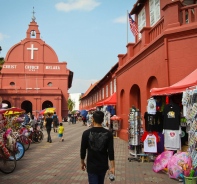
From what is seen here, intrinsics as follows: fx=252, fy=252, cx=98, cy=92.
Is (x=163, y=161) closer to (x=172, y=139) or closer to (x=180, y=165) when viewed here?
(x=172, y=139)

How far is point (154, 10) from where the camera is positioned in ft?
40.4

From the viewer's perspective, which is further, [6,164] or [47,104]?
[47,104]

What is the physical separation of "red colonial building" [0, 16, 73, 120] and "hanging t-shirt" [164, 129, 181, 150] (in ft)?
102

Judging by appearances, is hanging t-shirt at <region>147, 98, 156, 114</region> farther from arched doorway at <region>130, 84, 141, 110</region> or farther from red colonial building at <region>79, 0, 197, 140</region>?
arched doorway at <region>130, 84, 141, 110</region>

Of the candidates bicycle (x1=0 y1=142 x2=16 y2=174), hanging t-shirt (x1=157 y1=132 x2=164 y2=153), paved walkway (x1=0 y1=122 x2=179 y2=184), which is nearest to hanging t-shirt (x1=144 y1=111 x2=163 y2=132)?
hanging t-shirt (x1=157 y1=132 x2=164 y2=153)

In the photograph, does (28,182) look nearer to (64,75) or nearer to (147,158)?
(147,158)

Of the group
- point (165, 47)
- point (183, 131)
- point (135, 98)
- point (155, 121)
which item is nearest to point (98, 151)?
point (183, 131)

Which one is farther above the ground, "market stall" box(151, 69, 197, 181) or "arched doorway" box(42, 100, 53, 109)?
"arched doorway" box(42, 100, 53, 109)

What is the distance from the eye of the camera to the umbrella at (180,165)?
5.80m

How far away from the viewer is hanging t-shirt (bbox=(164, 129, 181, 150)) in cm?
737

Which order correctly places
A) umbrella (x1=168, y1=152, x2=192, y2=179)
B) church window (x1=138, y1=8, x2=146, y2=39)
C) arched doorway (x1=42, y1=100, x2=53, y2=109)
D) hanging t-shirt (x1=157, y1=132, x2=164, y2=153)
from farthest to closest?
arched doorway (x1=42, y1=100, x2=53, y2=109), church window (x1=138, y1=8, x2=146, y2=39), hanging t-shirt (x1=157, y1=132, x2=164, y2=153), umbrella (x1=168, y1=152, x2=192, y2=179)

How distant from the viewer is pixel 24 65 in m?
39.9

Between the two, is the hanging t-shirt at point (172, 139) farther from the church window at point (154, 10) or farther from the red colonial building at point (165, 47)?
the church window at point (154, 10)

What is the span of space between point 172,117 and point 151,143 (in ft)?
5.28
